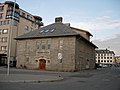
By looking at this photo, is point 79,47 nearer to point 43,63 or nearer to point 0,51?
point 43,63

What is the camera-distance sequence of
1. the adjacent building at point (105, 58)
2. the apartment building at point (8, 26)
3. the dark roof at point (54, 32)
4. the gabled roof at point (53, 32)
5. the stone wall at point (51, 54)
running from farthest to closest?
the adjacent building at point (105, 58)
the apartment building at point (8, 26)
the gabled roof at point (53, 32)
the dark roof at point (54, 32)
the stone wall at point (51, 54)

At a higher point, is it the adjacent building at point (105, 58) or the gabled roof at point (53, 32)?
the gabled roof at point (53, 32)

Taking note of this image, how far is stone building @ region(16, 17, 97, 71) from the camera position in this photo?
39.0m

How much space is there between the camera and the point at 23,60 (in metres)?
45.0

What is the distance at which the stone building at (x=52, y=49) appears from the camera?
39.0 m

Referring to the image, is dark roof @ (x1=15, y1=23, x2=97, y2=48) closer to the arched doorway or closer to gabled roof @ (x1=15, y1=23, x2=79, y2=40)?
gabled roof @ (x1=15, y1=23, x2=79, y2=40)

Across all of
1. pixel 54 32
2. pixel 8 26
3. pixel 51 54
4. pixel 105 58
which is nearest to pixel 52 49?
pixel 51 54

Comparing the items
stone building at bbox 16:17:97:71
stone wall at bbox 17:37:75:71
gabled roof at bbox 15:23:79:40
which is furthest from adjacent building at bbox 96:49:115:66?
stone wall at bbox 17:37:75:71

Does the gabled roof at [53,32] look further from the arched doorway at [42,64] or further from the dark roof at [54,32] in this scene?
the arched doorway at [42,64]

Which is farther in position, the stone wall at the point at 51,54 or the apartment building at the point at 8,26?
the apartment building at the point at 8,26

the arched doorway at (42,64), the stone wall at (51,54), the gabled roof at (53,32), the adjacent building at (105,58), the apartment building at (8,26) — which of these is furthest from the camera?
the adjacent building at (105,58)

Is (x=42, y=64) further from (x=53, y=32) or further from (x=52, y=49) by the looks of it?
(x=53, y=32)

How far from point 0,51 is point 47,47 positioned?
26.2m

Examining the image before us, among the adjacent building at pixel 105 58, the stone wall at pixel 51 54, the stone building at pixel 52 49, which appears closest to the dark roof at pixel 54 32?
the stone building at pixel 52 49
